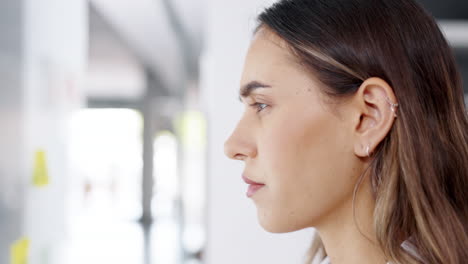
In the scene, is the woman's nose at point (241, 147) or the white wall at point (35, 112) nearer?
the woman's nose at point (241, 147)

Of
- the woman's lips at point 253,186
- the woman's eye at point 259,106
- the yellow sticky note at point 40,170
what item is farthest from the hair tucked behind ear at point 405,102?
the yellow sticky note at point 40,170

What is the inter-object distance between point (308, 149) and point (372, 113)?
5.2 inches

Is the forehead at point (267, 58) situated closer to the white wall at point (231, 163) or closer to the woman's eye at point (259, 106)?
the woman's eye at point (259, 106)

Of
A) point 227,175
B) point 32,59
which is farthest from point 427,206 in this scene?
point 32,59

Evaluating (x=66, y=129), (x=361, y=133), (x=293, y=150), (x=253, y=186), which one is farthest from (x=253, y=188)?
(x=66, y=129)

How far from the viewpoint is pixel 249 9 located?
146 centimetres

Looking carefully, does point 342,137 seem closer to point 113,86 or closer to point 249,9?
point 249,9

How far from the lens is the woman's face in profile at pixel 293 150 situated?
86cm

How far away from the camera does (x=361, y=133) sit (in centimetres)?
86

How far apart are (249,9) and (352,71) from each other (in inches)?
27.8

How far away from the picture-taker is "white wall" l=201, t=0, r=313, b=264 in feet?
4.73

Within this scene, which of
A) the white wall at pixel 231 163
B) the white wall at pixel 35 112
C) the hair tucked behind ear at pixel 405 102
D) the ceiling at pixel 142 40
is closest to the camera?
the hair tucked behind ear at pixel 405 102

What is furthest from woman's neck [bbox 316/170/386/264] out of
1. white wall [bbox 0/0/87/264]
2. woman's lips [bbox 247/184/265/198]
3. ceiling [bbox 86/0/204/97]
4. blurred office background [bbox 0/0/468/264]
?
ceiling [bbox 86/0/204/97]

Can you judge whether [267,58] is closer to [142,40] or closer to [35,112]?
[35,112]
